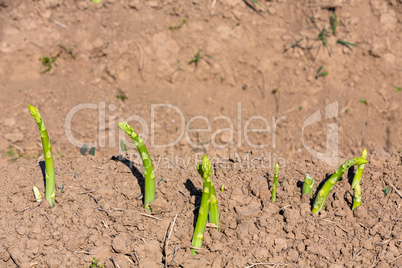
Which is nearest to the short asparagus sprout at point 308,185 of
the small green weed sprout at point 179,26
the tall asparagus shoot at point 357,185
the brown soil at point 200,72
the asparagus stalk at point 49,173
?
the tall asparagus shoot at point 357,185

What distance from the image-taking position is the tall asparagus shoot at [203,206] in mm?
2098

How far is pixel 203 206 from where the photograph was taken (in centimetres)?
220

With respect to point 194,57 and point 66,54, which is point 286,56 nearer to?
point 194,57

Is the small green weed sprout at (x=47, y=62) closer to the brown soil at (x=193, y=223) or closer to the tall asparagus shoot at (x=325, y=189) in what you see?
the brown soil at (x=193, y=223)

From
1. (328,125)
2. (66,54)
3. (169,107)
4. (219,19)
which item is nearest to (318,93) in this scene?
(328,125)

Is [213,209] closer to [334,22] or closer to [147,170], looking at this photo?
[147,170]

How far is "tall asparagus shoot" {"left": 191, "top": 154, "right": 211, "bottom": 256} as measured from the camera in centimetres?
210

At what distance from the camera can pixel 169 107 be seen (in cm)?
481

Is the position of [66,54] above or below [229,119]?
above

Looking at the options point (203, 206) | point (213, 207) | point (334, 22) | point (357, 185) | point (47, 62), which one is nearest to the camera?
point (203, 206)

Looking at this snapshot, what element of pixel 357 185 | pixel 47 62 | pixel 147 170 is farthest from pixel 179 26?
pixel 357 185

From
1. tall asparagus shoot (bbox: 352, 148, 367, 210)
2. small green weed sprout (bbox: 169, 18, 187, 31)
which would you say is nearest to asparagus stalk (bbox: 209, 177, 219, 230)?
tall asparagus shoot (bbox: 352, 148, 367, 210)

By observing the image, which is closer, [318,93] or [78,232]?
[78,232]

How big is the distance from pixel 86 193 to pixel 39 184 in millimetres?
313
